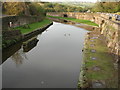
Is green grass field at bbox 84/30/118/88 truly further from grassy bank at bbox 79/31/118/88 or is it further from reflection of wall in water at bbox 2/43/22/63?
reflection of wall in water at bbox 2/43/22/63

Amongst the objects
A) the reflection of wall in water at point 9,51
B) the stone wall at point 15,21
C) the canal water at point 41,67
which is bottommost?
the canal water at point 41,67

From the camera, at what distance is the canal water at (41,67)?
722 inches

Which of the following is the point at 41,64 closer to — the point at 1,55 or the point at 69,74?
the point at 69,74

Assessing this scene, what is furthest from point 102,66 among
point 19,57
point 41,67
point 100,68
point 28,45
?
point 28,45

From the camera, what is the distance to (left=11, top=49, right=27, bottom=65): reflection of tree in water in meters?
25.2

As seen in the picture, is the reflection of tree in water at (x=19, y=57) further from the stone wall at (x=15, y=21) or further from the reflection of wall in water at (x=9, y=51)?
the stone wall at (x=15, y=21)

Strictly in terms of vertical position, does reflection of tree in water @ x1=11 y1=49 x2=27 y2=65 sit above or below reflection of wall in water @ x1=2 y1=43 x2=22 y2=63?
below

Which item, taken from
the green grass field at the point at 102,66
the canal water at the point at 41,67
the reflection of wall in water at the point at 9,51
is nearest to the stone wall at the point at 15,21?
the reflection of wall in water at the point at 9,51

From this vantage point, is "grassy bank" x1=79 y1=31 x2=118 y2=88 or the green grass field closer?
"grassy bank" x1=79 y1=31 x2=118 y2=88

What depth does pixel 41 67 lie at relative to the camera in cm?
2259

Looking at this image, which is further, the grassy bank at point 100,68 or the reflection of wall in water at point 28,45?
the reflection of wall in water at point 28,45

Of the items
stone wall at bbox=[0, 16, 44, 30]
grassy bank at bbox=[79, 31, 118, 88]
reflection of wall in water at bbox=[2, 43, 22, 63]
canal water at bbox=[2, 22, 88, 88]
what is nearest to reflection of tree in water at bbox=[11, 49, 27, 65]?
canal water at bbox=[2, 22, 88, 88]

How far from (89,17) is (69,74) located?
6899 centimetres

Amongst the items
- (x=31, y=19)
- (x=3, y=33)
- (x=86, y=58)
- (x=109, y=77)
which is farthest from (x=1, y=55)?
(x=31, y=19)
